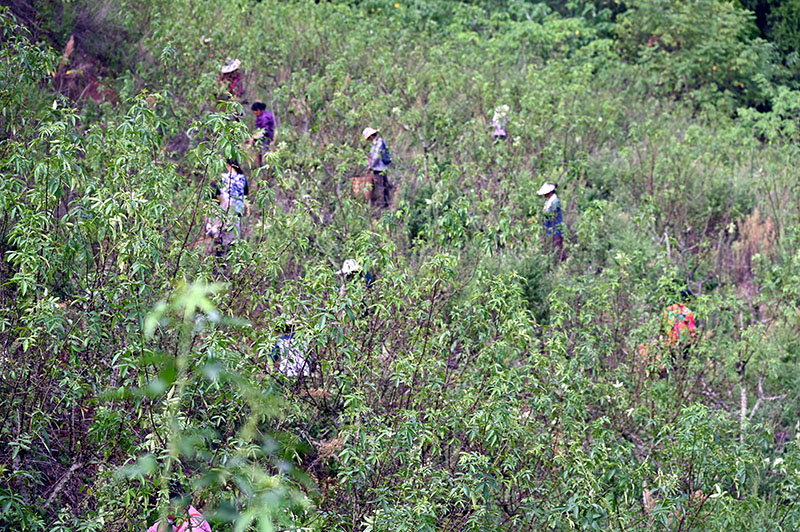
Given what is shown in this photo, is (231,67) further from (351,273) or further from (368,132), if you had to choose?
(351,273)

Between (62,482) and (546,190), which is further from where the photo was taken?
(546,190)

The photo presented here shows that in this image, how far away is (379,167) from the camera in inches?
370

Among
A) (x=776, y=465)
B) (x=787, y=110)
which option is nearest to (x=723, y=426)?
(x=776, y=465)

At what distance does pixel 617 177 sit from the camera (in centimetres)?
1120


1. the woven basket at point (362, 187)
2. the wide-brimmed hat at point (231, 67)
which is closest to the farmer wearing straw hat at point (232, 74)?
the wide-brimmed hat at point (231, 67)

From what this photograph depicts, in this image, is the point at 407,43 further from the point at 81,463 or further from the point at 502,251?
the point at 81,463

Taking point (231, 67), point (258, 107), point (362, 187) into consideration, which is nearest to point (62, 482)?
point (362, 187)

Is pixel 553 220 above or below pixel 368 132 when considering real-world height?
below

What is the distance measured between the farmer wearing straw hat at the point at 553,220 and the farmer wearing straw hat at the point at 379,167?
5.38ft

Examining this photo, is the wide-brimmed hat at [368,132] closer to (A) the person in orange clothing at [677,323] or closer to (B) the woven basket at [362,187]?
(B) the woven basket at [362,187]

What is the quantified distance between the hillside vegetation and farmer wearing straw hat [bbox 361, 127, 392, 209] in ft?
0.71

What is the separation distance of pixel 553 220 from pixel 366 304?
13.0ft

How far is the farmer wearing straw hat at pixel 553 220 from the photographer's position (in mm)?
8781

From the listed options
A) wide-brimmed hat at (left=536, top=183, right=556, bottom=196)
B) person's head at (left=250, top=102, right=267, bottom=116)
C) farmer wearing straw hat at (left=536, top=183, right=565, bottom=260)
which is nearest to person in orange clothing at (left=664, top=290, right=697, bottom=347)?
farmer wearing straw hat at (left=536, top=183, right=565, bottom=260)
